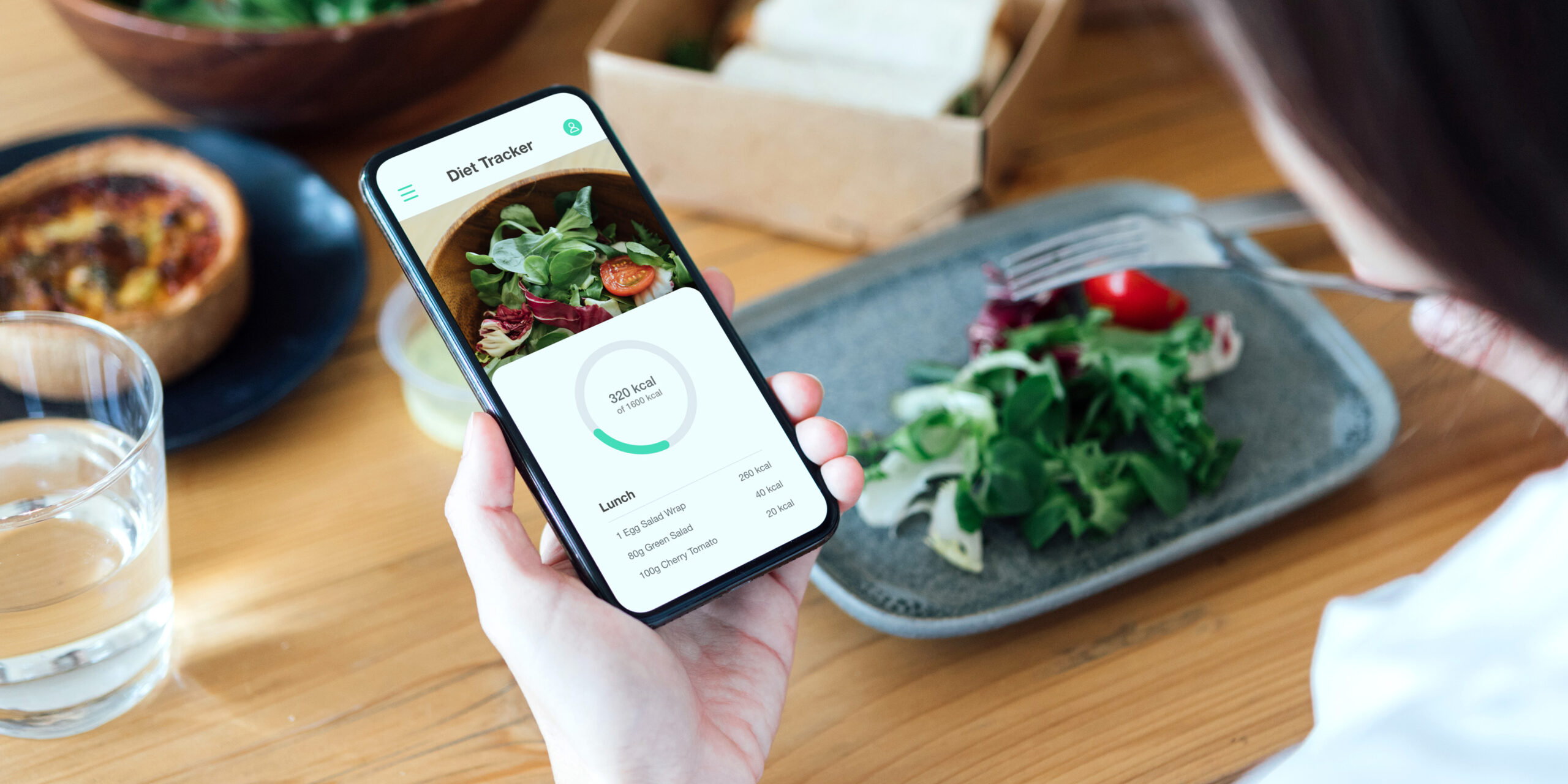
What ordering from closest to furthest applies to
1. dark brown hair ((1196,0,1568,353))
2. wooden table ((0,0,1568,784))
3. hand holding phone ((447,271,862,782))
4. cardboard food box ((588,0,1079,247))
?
dark brown hair ((1196,0,1568,353)), hand holding phone ((447,271,862,782)), wooden table ((0,0,1568,784)), cardboard food box ((588,0,1079,247))

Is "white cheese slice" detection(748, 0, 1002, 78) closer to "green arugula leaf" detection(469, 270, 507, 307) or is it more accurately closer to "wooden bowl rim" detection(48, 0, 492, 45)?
"wooden bowl rim" detection(48, 0, 492, 45)

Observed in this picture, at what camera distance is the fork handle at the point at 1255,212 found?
2.64ft

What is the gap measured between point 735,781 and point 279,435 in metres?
0.48

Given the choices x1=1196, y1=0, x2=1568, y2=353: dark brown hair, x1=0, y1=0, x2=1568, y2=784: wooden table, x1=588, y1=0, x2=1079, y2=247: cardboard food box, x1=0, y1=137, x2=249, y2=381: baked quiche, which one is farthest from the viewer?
x1=588, y1=0, x2=1079, y2=247: cardboard food box

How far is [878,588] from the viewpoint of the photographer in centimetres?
66

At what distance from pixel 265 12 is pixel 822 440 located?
73 centimetres

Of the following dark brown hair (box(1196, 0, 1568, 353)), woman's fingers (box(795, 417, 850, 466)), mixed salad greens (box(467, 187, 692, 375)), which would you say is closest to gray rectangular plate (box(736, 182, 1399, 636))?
woman's fingers (box(795, 417, 850, 466))

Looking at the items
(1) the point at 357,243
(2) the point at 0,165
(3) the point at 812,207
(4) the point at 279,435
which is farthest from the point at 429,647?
(2) the point at 0,165

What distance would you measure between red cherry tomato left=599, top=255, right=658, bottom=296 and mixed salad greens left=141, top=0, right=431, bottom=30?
52cm

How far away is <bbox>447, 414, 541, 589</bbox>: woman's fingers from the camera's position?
514mm

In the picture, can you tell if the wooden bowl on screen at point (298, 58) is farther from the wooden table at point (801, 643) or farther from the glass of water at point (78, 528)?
the glass of water at point (78, 528)

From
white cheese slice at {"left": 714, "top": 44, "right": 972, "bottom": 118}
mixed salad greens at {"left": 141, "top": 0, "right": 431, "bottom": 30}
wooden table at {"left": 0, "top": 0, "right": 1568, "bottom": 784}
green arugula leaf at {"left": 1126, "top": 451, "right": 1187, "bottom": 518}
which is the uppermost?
white cheese slice at {"left": 714, "top": 44, "right": 972, "bottom": 118}

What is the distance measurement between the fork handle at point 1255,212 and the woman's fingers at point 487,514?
59cm

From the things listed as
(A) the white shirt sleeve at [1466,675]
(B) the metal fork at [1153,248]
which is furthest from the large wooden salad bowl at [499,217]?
(A) the white shirt sleeve at [1466,675]
